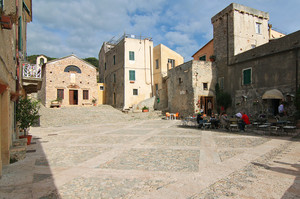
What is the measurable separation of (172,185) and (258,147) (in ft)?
15.5

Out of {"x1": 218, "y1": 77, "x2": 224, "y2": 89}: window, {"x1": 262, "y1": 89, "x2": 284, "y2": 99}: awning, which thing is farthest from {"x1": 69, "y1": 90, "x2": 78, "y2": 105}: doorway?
{"x1": 262, "y1": 89, "x2": 284, "y2": 99}: awning

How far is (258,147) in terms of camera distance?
6.98 m

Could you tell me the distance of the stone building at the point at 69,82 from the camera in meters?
25.5

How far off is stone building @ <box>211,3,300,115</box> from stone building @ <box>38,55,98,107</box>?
1849cm

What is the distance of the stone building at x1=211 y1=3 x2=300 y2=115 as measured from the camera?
13.1m

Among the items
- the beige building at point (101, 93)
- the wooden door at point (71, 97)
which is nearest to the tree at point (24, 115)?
the wooden door at point (71, 97)

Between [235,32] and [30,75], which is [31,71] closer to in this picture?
[30,75]

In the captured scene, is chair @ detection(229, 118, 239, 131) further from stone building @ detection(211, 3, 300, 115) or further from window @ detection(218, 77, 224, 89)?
window @ detection(218, 77, 224, 89)

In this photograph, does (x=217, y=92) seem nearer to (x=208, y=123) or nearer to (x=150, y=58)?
(x=208, y=123)

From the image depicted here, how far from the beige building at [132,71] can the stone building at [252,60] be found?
10465mm

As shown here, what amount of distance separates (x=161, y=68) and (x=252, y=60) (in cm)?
1280

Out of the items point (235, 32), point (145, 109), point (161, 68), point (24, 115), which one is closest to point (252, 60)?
point (235, 32)

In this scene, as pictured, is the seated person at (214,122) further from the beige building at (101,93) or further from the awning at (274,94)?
the beige building at (101,93)

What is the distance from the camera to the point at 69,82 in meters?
26.8
